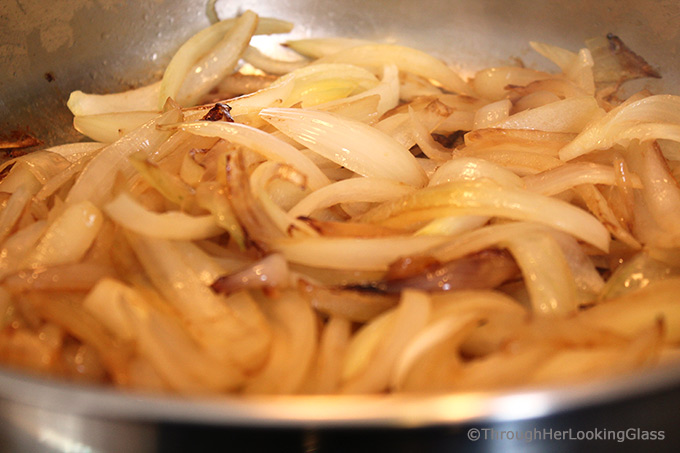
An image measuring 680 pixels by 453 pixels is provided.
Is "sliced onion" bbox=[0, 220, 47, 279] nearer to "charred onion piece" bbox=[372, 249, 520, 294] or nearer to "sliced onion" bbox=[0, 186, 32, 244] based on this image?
"sliced onion" bbox=[0, 186, 32, 244]

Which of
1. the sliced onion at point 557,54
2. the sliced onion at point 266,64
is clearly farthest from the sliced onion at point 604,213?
the sliced onion at point 266,64

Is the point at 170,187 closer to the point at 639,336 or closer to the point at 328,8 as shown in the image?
the point at 639,336

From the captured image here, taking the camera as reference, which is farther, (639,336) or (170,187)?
(170,187)

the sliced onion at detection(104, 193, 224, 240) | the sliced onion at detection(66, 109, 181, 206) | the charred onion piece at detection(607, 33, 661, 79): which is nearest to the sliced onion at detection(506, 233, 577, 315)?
the sliced onion at detection(104, 193, 224, 240)

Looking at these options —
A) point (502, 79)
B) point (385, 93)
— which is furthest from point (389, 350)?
point (502, 79)

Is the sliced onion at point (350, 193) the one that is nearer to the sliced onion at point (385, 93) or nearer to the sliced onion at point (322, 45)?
the sliced onion at point (385, 93)

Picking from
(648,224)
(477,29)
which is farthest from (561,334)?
(477,29)

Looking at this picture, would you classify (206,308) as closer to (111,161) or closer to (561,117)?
(111,161)
